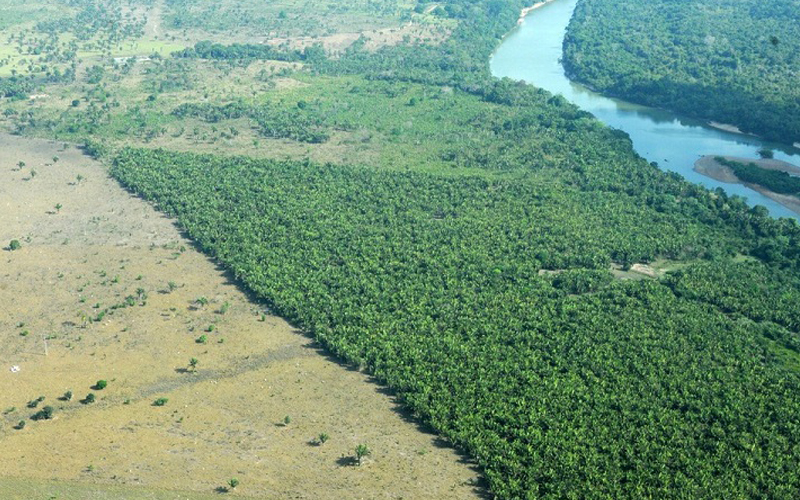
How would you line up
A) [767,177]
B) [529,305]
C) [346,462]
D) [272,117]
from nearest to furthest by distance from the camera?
[346,462], [529,305], [767,177], [272,117]

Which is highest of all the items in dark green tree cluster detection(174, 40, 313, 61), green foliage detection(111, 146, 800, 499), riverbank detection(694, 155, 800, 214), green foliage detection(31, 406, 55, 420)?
dark green tree cluster detection(174, 40, 313, 61)

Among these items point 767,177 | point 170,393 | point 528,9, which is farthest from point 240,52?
point 170,393

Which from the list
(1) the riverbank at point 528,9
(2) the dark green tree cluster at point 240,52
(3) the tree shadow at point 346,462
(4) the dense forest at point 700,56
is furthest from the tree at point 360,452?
(1) the riverbank at point 528,9

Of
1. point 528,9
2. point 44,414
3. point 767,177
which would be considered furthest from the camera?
point 528,9

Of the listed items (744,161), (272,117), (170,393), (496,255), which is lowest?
(170,393)

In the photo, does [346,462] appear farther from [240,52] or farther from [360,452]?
[240,52]

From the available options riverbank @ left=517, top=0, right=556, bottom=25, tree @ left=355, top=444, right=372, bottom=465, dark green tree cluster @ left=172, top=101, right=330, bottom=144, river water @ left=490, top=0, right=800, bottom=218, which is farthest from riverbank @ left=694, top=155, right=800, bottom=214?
riverbank @ left=517, top=0, right=556, bottom=25

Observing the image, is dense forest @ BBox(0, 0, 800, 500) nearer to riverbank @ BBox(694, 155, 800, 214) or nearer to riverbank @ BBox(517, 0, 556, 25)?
riverbank @ BBox(694, 155, 800, 214)
